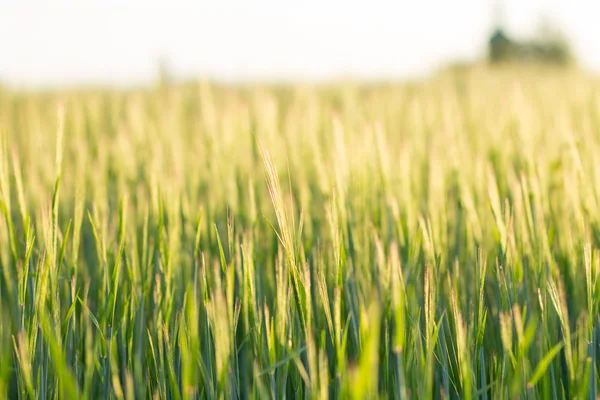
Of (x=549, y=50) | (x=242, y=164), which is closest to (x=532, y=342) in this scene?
(x=242, y=164)

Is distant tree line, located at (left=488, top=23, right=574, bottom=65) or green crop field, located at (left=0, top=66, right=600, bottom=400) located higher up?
distant tree line, located at (left=488, top=23, right=574, bottom=65)

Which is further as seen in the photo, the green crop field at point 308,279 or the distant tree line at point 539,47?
the distant tree line at point 539,47

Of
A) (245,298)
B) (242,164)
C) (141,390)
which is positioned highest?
(242,164)

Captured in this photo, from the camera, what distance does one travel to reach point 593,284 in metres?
0.78

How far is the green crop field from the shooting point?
27.3 inches

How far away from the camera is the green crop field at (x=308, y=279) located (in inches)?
27.3

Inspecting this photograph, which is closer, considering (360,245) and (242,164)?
(360,245)

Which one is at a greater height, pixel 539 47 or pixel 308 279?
pixel 539 47

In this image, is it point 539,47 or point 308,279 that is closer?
point 308,279

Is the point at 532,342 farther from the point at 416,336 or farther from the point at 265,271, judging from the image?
the point at 265,271

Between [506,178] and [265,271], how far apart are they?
73 centimetres

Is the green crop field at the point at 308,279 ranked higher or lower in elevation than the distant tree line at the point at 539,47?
lower

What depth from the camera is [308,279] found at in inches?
26.5

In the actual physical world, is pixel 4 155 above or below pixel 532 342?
above
